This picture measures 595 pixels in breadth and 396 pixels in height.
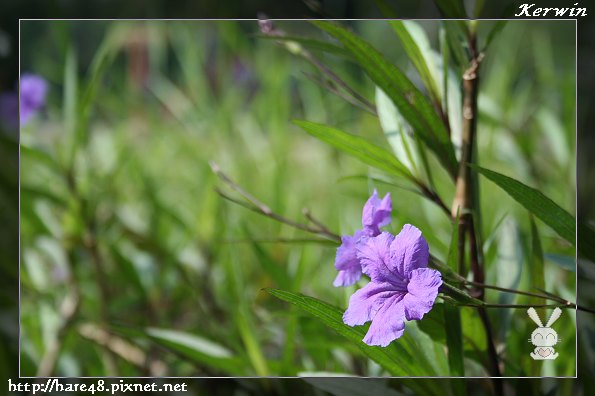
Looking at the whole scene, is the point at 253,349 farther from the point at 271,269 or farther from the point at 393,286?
the point at 393,286

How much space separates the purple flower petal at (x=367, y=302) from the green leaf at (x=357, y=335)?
0.07ft

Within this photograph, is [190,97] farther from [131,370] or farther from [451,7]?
[451,7]

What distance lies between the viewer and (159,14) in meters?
0.83

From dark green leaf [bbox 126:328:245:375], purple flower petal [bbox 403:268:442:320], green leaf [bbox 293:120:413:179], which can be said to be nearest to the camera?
purple flower petal [bbox 403:268:442:320]

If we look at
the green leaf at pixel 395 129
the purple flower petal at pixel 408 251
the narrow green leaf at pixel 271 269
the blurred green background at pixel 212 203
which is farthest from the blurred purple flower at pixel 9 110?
the purple flower petal at pixel 408 251

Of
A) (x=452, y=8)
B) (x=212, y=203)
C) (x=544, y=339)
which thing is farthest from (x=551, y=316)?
(x=212, y=203)

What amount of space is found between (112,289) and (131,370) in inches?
7.8

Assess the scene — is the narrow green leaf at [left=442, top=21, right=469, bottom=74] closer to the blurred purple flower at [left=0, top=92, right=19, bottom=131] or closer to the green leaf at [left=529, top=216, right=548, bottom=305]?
the green leaf at [left=529, top=216, right=548, bottom=305]

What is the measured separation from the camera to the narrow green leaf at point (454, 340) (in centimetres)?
44

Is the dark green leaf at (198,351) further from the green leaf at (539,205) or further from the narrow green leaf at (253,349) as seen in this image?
the green leaf at (539,205)

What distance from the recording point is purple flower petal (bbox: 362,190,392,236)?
1.35ft

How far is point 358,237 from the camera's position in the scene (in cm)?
42

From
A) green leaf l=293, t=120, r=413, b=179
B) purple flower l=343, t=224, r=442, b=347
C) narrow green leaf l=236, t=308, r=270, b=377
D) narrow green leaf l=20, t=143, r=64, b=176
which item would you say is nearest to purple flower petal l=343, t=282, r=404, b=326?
purple flower l=343, t=224, r=442, b=347

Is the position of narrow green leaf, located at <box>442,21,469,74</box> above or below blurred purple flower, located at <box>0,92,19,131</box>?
below
